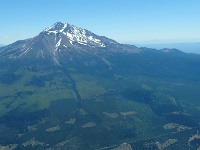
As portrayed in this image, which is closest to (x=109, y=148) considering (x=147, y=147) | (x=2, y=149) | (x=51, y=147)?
(x=147, y=147)

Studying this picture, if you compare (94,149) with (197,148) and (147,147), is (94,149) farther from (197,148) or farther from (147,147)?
(197,148)

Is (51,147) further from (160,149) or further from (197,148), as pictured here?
(197,148)

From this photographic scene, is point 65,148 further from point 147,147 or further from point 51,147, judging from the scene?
point 147,147

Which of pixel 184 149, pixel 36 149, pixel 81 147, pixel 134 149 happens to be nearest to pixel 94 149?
pixel 81 147

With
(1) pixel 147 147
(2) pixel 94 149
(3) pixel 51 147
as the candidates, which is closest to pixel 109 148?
(2) pixel 94 149

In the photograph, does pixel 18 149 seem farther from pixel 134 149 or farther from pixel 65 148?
pixel 134 149

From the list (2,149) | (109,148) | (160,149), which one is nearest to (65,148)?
(109,148)
